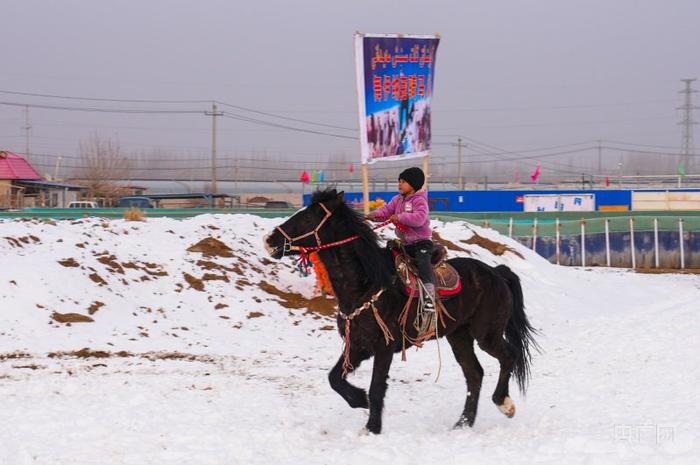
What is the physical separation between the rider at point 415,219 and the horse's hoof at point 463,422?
126 centimetres

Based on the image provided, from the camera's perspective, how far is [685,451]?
21.9 ft

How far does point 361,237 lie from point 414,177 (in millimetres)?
967

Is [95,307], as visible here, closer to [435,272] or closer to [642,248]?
[435,272]

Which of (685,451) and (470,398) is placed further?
(470,398)

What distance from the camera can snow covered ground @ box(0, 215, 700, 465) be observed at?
23.3 feet

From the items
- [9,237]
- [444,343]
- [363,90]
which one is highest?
[363,90]

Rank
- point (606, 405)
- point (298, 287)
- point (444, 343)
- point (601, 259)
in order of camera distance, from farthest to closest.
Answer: point (601, 259), point (298, 287), point (444, 343), point (606, 405)

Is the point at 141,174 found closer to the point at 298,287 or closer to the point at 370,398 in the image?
the point at 298,287

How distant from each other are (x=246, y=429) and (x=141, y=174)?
7455 cm

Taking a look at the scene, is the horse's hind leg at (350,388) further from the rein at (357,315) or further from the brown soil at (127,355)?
the brown soil at (127,355)

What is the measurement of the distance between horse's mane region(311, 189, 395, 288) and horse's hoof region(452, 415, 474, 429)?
1678 millimetres

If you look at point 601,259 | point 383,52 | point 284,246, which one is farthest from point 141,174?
point 284,246

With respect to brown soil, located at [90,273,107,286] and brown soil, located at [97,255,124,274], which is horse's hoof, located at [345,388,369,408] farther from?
brown soil, located at [97,255,124,274]

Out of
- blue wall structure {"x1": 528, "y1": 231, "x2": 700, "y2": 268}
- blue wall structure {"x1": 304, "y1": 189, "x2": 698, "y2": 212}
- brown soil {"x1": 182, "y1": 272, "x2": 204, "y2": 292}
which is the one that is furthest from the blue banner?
blue wall structure {"x1": 304, "y1": 189, "x2": 698, "y2": 212}
